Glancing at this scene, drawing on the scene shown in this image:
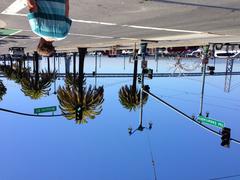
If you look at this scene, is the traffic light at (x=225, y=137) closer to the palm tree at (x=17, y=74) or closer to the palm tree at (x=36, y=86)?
the palm tree at (x=36, y=86)

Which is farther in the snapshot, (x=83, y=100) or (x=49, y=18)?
(x=83, y=100)

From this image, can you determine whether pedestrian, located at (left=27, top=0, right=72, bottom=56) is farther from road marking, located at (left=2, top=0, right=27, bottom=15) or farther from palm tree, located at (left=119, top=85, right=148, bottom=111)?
palm tree, located at (left=119, top=85, right=148, bottom=111)

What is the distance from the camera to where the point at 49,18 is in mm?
4492

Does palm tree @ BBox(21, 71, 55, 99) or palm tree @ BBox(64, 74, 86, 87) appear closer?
palm tree @ BBox(64, 74, 86, 87)

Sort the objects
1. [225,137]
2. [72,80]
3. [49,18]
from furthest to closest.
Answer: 1. [72,80]
2. [225,137]
3. [49,18]

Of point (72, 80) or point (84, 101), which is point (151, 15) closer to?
point (84, 101)

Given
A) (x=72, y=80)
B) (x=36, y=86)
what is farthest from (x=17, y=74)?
(x=72, y=80)

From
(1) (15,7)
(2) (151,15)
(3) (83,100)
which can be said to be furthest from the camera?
(3) (83,100)

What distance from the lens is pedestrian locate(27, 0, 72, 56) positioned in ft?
14.4

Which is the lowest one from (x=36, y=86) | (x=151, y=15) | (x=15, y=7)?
(x=36, y=86)

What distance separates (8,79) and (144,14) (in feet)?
175

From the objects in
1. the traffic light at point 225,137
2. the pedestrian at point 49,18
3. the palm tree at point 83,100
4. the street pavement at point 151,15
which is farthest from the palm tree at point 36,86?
the pedestrian at point 49,18

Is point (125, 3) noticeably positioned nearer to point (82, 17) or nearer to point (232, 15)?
point (82, 17)

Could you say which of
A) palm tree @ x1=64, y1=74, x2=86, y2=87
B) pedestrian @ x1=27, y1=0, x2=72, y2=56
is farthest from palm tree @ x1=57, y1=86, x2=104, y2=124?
pedestrian @ x1=27, y1=0, x2=72, y2=56
